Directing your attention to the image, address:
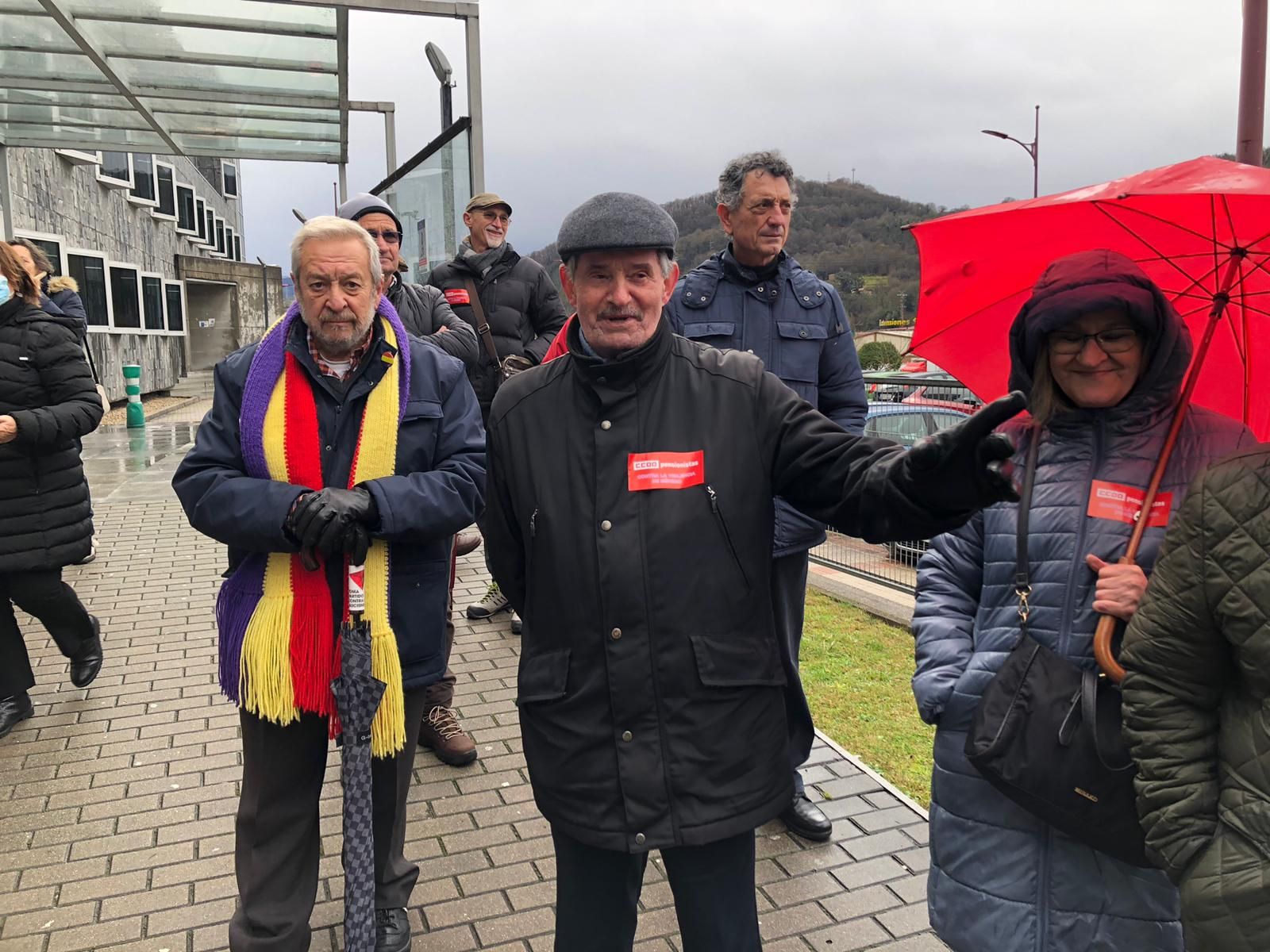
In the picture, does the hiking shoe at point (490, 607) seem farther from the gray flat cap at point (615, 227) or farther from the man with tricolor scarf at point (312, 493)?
the gray flat cap at point (615, 227)

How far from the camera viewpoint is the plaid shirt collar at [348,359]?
2598 millimetres

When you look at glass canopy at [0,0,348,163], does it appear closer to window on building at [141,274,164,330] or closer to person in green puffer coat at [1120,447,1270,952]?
person in green puffer coat at [1120,447,1270,952]

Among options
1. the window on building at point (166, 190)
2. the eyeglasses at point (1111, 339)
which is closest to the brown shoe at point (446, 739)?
the eyeglasses at point (1111, 339)

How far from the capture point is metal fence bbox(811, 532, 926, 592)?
24.1ft

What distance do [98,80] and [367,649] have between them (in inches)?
361

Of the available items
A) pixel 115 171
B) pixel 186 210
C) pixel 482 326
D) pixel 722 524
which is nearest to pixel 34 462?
pixel 482 326

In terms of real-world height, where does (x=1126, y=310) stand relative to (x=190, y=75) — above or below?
below

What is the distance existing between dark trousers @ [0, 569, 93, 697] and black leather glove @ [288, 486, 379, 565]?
278 centimetres

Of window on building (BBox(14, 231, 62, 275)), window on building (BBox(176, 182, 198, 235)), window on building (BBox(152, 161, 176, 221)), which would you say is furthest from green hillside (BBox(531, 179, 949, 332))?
window on building (BBox(14, 231, 62, 275))

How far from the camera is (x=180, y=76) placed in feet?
30.3

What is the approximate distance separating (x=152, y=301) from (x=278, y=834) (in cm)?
2811

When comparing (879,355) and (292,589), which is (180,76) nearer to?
(292,589)

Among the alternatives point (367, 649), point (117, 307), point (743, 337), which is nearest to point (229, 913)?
point (367, 649)

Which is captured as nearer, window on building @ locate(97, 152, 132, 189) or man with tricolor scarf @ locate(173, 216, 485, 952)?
man with tricolor scarf @ locate(173, 216, 485, 952)
